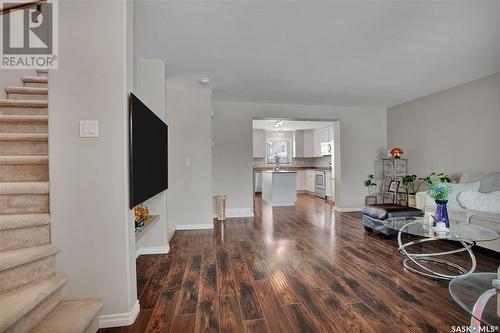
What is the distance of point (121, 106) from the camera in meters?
1.61

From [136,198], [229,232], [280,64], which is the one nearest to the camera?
[136,198]

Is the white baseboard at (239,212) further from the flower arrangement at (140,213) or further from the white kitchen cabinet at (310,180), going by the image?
the white kitchen cabinet at (310,180)

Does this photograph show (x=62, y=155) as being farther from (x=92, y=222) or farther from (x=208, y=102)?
(x=208, y=102)

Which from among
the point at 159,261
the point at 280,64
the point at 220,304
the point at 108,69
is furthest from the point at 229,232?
the point at 108,69

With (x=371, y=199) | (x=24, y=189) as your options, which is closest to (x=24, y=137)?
(x=24, y=189)

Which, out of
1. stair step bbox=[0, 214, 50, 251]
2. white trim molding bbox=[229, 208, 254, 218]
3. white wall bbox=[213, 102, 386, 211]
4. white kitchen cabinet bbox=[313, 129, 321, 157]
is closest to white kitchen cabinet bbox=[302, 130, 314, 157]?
white kitchen cabinet bbox=[313, 129, 321, 157]

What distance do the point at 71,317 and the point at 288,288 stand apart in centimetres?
157

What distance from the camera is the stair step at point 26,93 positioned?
99.1 inches

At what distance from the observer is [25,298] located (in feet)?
4.20

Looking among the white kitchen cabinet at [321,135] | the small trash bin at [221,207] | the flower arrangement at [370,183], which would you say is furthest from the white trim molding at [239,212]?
the white kitchen cabinet at [321,135]

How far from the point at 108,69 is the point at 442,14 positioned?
280cm

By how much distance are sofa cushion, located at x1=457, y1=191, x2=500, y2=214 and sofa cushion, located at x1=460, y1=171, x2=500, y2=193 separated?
0.20 meters

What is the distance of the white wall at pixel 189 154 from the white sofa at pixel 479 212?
3.23m

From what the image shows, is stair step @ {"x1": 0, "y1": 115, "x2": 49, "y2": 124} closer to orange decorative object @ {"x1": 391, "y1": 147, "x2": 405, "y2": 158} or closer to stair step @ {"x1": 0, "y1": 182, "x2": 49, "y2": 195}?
stair step @ {"x1": 0, "y1": 182, "x2": 49, "y2": 195}
